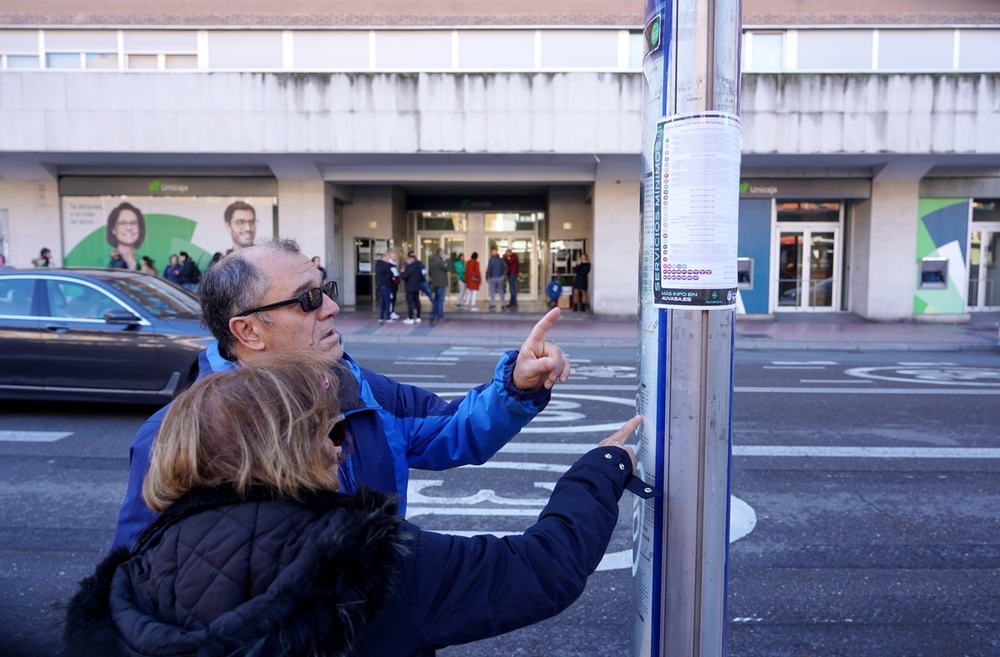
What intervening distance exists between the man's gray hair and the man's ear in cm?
3

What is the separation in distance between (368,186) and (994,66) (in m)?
16.8

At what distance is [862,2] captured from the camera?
18750 mm

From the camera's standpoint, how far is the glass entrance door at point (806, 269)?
20.8 m

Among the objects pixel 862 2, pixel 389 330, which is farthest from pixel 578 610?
pixel 862 2

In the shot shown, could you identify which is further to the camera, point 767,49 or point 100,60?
point 100,60

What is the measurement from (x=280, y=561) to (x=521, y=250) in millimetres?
24502

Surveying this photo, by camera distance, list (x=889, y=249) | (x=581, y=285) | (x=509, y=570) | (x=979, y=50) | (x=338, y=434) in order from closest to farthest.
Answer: (x=509, y=570) < (x=338, y=434) < (x=979, y=50) < (x=889, y=249) < (x=581, y=285)

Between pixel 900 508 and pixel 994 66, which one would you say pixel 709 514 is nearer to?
pixel 900 508

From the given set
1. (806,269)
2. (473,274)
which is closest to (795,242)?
(806,269)

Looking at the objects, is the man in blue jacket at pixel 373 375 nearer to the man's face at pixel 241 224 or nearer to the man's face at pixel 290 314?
the man's face at pixel 290 314

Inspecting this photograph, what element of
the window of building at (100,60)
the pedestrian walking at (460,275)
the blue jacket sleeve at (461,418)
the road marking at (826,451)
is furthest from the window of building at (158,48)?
the blue jacket sleeve at (461,418)

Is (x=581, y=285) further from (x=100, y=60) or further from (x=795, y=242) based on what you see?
(x=100, y=60)

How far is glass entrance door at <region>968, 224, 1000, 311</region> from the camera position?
20.7 metres

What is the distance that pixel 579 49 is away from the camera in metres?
19.0
